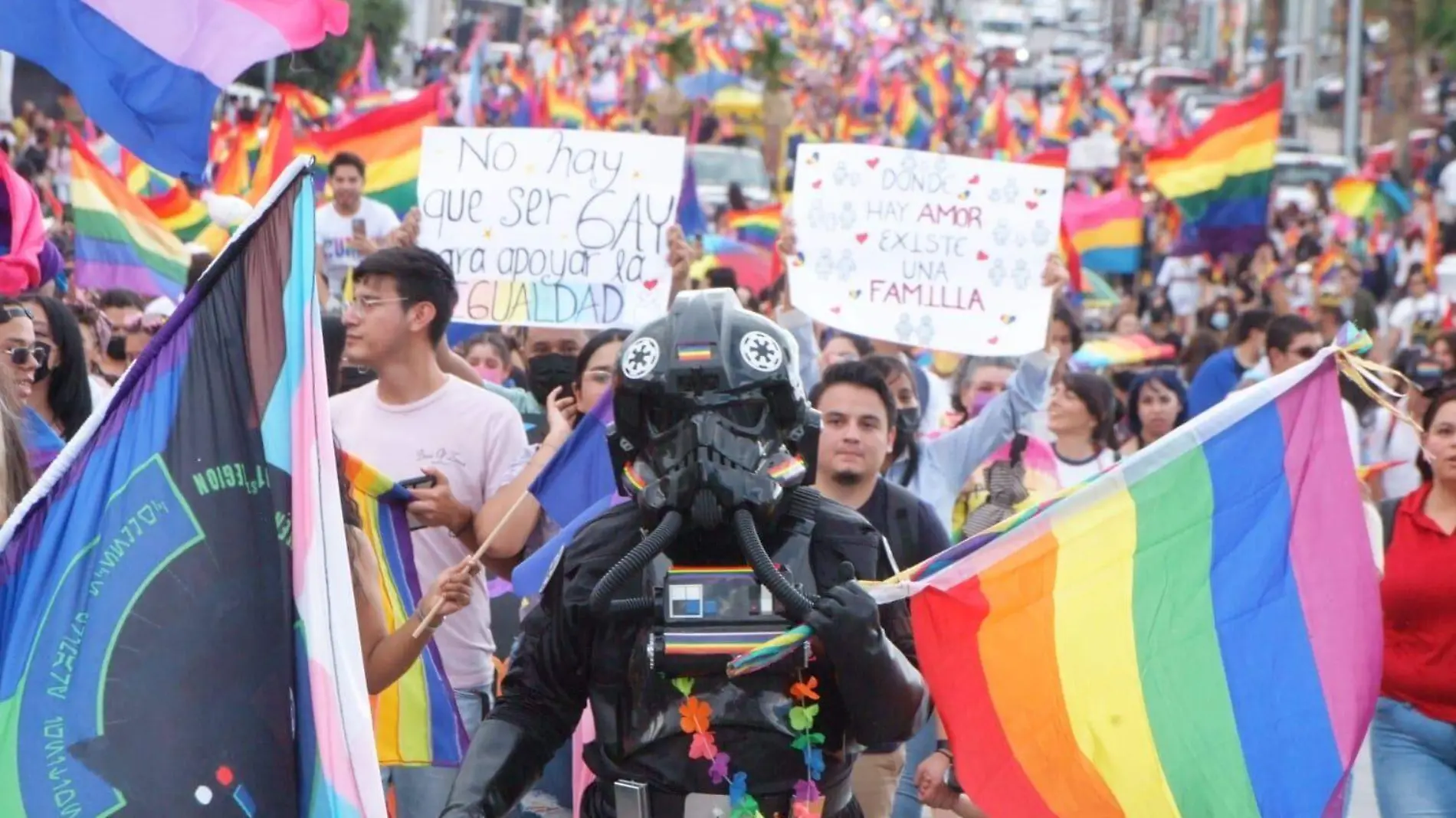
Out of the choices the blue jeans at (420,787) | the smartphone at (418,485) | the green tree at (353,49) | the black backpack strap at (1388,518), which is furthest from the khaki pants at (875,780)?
the green tree at (353,49)

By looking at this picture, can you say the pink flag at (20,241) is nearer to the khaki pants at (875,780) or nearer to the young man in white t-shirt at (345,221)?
the khaki pants at (875,780)

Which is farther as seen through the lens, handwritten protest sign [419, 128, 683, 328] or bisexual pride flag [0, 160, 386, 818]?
handwritten protest sign [419, 128, 683, 328]

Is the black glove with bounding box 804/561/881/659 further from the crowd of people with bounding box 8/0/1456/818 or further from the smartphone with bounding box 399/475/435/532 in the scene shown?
the smartphone with bounding box 399/475/435/532

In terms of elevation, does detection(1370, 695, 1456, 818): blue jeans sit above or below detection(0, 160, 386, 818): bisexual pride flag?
below

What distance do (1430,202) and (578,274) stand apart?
59.6 feet

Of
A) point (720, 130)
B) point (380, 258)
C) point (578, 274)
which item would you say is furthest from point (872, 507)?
point (720, 130)

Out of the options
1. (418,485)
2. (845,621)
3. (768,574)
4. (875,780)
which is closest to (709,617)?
(768,574)

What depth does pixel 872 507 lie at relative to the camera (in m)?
6.22

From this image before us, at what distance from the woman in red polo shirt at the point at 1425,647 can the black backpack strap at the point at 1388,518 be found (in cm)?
2

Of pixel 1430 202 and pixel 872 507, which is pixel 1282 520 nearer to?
pixel 872 507

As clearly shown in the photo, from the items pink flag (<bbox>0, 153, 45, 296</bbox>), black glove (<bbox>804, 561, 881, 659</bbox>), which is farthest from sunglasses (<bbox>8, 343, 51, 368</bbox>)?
black glove (<bbox>804, 561, 881, 659</bbox>)

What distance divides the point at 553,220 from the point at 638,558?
6016 mm

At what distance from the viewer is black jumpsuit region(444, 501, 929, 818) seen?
4023 millimetres

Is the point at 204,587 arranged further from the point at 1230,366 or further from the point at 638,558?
the point at 1230,366
